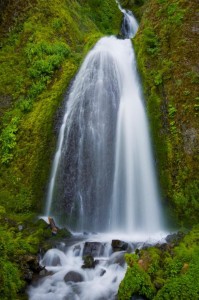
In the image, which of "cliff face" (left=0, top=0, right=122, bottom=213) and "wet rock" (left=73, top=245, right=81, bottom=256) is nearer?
"wet rock" (left=73, top=245, right=81, bottom=256)

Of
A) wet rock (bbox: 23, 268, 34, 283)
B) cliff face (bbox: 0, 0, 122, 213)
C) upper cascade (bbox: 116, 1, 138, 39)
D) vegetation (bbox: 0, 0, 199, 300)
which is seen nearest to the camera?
vegetation (bbox: 0, 0, 199, 300)

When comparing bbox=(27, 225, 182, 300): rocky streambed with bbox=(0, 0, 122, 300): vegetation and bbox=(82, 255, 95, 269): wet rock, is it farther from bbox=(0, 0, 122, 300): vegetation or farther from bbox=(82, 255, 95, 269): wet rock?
bbox=(0, 0, 122, 300): vegetation

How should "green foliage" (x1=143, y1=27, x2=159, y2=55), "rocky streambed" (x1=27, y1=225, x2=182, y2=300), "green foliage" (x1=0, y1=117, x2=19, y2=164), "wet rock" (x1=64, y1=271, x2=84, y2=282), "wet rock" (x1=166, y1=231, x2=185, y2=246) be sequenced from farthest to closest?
1. "green foliage" (x1=143, y1=27, x2=159, y2=55)
2. "green foliage" (x1=0, y1=117, x2=19, y2=164)
3. "wet rock" (x1=166, y1=231, x2=185, y2=246)
4. "wet rock" (x1=64, y1=271, x2=84, y2=282)
5. "rocky streambed" (x1=27, y1=225, x2=182, y2=300)

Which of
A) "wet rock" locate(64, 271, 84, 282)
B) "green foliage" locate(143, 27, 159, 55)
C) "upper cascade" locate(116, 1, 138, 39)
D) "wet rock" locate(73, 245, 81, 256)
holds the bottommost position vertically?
"wet rock" locate(64, 271, 84, 282)

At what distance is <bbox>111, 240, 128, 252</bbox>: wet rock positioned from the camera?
26.5ft

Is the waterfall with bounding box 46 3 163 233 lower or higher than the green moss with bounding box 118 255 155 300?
higher

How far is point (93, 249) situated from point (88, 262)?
23.5 inches

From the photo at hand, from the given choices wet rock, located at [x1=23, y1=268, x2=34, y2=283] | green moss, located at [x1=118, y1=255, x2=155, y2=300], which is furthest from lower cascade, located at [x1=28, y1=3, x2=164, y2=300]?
green moss, located at [x1=118, y1=255, x2=155, y2=300]

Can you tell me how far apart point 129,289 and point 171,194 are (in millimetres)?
4149

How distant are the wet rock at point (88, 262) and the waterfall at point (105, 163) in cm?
210

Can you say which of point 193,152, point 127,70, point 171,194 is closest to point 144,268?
point 171,194

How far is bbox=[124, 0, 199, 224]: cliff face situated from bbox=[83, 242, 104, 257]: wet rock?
2571mm

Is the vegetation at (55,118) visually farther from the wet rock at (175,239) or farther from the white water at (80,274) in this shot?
Answer: the white water at (80,274)

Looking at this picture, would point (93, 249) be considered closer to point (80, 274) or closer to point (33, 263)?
point (80, 274)
